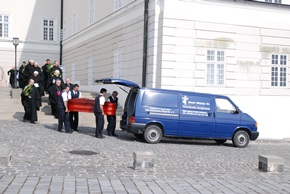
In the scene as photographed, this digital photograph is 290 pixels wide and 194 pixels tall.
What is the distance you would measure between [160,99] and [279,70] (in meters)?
9.06

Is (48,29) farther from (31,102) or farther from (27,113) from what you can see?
(31,102)

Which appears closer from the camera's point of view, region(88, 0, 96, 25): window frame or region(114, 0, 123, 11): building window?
region(114, 0, 123, 11): building window

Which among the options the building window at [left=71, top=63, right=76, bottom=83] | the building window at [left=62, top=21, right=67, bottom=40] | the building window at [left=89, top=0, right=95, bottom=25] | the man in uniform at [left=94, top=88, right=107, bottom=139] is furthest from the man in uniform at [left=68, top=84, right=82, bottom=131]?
the building window at [left=62, top=21, right=67, bottom=40]

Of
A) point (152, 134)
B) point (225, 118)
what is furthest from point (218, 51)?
point (152, 134)

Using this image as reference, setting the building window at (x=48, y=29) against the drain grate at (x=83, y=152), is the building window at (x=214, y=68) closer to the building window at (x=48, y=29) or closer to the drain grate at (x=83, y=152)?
the drain grate at (x=83, y=152)

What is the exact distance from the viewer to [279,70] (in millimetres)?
21766

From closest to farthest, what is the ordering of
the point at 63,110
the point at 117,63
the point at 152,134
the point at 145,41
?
the point at 152,134
the point at 63,110
the point at 145,41
the point at 117,63

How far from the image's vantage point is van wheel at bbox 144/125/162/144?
15.1 m

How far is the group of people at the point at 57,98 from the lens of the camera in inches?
610

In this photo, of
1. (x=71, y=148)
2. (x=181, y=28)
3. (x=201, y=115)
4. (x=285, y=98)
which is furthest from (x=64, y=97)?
(x=285, y=98)

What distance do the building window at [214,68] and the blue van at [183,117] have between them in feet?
14.0

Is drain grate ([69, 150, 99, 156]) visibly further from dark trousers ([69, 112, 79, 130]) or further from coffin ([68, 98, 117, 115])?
dark trousers ([69, 112, 79, 130])

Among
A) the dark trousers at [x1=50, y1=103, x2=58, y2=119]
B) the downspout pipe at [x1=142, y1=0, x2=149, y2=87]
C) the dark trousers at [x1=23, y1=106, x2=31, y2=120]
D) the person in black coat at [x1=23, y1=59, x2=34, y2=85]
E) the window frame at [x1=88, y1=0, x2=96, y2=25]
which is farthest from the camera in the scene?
the window frame at [x1=88, y1=0, x2=96, y2=25]

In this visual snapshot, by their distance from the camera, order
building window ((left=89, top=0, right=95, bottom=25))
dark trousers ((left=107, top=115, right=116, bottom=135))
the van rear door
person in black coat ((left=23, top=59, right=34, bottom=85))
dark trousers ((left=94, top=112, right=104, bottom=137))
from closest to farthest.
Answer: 1. dark trousers ((left=94, top=112, right=104, bottom=137))
2. the van rear door
3. dark trousers ((left=107, top=115, right=116, bottom=135))
4. person in black coat ((left=23, top=59, right=34, bottom=85))
5. building window ((left=89, top=0, right=95, bottom=25))
